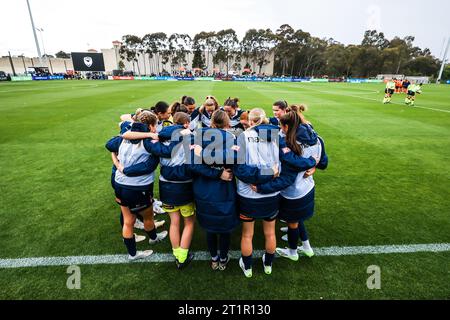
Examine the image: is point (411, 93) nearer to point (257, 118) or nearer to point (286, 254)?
point (286, 254)

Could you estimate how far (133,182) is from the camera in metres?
3.07

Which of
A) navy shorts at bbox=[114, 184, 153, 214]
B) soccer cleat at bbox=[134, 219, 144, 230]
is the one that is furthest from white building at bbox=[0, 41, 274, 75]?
navy shorts at bbox=[114, 184, 153, 214]

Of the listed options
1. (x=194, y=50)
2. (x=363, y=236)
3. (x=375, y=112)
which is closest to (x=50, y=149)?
(x=363, y=236)

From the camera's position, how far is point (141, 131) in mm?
2908

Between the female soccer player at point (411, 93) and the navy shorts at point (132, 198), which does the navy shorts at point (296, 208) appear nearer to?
the navy shorts at point (132, 198)

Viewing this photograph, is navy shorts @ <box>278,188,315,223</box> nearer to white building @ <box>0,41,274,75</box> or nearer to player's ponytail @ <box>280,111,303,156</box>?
player's ponytail @ <box>280,111,303,156</box>

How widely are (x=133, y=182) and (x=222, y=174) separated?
3.95 ft

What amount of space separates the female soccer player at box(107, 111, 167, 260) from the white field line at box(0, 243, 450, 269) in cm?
21

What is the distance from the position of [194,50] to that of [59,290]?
330ft

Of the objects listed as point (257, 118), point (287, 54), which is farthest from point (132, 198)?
point (287, 54)

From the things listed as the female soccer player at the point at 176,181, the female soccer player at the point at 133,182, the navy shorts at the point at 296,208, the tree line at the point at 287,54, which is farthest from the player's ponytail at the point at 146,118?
the tree line at the point at 287,54

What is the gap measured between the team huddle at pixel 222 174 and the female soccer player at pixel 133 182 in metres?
0.01

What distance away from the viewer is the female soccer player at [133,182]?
9.75 feet

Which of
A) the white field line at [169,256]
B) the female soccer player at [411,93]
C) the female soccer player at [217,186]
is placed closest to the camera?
the female soccer player at [217,186]
